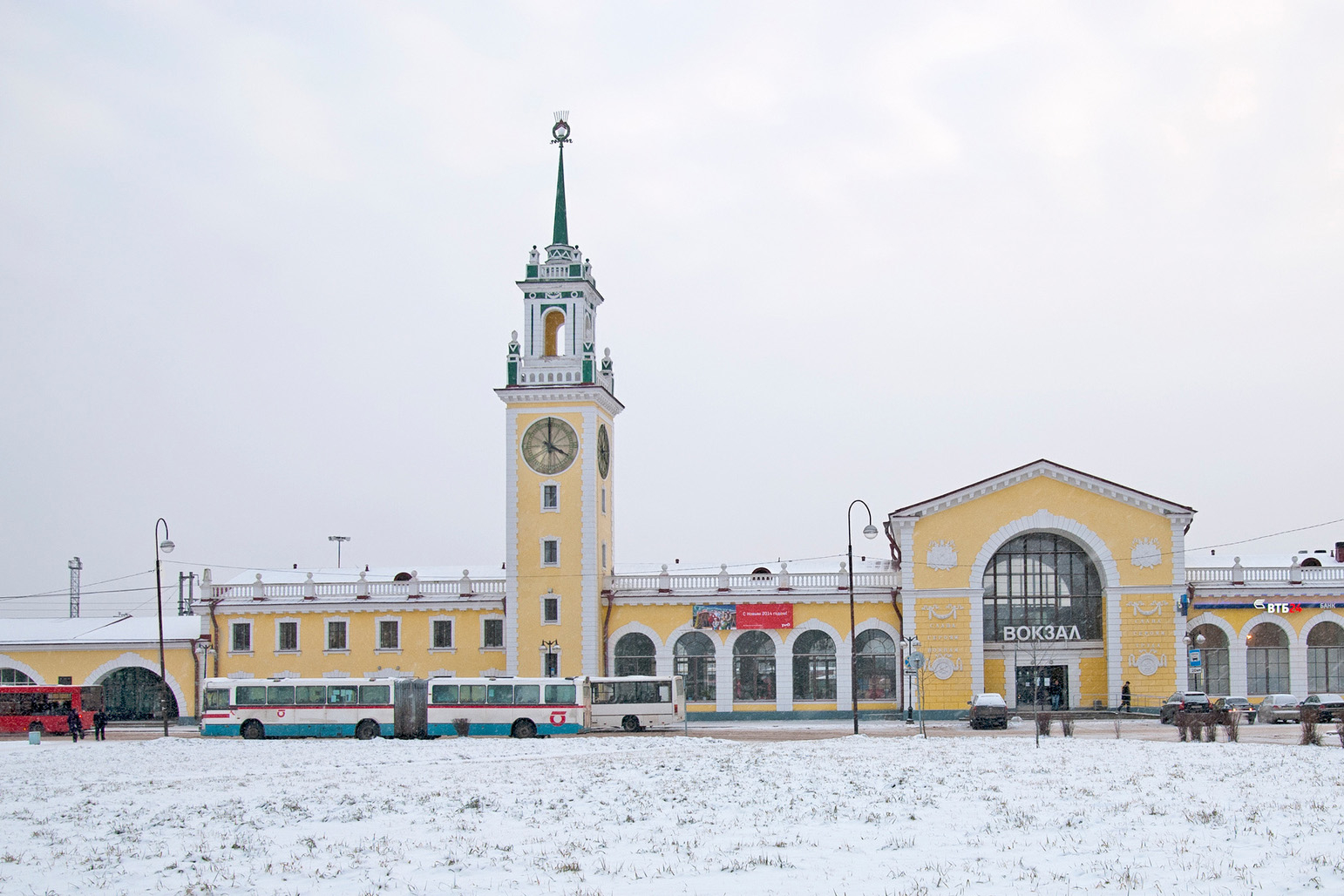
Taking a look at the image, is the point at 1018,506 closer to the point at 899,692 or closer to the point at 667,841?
the point at 899,692

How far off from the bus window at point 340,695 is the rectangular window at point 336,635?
1038 cm

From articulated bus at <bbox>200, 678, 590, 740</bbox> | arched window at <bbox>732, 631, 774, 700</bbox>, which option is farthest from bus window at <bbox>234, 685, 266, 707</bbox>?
arched window at <bbox>732, 631, 774, 700</bbox>

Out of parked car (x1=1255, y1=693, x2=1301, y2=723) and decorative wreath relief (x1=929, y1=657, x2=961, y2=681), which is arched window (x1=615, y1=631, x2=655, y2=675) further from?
parked car (x1=1255, y1=693, x2=1301, y2=723)

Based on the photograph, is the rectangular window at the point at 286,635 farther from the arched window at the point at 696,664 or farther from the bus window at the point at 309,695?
the arched window at the point at 696,664

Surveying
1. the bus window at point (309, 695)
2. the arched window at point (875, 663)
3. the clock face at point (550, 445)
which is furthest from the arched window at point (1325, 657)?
the bus window at point (309, 695)

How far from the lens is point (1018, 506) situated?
5459cm

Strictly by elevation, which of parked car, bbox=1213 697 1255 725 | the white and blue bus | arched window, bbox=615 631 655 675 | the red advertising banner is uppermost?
the red advertising banner

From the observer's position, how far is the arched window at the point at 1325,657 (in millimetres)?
53312

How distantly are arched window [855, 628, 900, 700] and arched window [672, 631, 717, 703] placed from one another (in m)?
6.08

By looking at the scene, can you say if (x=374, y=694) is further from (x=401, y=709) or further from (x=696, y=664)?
(x=696, y=664)

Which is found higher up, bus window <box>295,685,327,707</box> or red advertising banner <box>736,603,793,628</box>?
red advertising banner <box>736,603,793,628</box>

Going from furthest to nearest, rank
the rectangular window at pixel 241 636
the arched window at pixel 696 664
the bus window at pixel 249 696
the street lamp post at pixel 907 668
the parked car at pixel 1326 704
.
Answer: the rectangular window at pixel 241 636, the arched window at pixel 696 664, the street lamp post at pixel 907 668, the bus window at pixel 249 696, the parked car at pixel 1326 704

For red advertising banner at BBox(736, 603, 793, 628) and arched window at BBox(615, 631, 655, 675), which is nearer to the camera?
red advertising banner at BBox(736, 603, 793, 628)

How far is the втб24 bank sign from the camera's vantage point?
55219 mm
